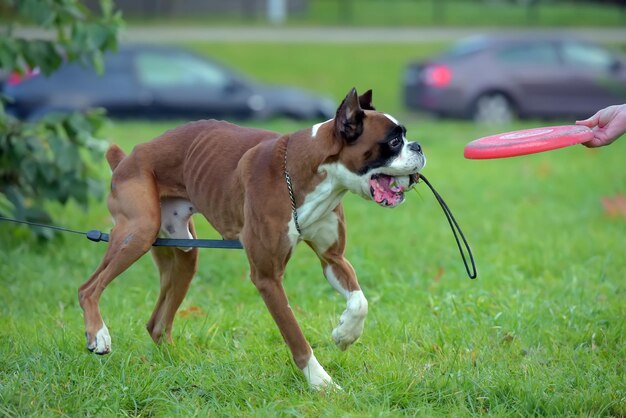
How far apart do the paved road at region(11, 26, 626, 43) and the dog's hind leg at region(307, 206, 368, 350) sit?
77.1 feet

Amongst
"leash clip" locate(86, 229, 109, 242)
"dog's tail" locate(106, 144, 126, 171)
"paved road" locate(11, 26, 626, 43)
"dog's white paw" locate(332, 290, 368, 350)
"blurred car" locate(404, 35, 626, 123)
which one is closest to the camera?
"dog's white paw" locate(332, 290, 368, 350)

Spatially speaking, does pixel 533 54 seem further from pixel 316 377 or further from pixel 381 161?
pixel 316 377

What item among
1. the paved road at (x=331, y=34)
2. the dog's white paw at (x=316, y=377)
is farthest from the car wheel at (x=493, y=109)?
the dog's white paw at (x=316, y=377)

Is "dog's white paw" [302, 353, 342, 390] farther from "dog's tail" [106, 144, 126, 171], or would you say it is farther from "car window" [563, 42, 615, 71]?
"car window" [563, 42, 615, 71]

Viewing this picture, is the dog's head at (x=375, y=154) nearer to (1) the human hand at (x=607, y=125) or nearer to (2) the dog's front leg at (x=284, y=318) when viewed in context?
(2) the dog's front leg at (x=284, y=318)

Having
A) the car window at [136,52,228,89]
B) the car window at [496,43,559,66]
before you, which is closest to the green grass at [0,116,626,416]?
the car window at [136,52,228,89]

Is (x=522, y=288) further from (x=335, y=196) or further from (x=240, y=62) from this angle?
(x=240, y=62)

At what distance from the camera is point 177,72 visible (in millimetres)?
17984

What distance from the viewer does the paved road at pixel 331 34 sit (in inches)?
1128

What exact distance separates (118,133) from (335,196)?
9.94m

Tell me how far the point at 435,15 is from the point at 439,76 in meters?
15.1

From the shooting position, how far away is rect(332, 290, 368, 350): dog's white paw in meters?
4.83

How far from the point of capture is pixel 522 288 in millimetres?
6785

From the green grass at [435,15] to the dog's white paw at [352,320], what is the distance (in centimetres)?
2747
